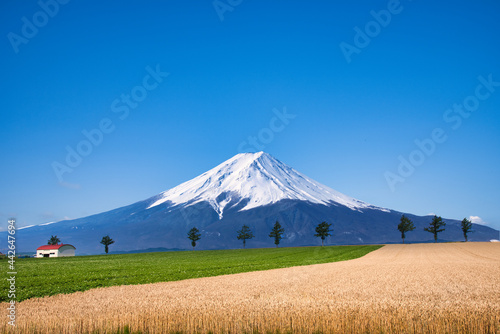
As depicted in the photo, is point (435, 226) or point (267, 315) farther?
point (435, 226)

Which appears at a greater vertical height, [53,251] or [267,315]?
[267,315]

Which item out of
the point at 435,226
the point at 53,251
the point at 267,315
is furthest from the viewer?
the point at 435,226

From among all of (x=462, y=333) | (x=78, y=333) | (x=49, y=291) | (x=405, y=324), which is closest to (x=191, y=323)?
(x=78, y=333)

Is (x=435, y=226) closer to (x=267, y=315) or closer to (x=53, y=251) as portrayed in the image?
(x=53, y=251)

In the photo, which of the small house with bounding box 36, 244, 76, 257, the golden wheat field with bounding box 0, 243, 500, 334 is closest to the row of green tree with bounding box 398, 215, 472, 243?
the small house with bounding box 36, 244, 76, 257

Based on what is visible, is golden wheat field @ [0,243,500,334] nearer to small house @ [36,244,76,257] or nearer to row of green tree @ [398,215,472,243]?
small house @ [36,244,76,257]

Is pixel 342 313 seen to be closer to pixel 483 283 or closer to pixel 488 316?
pixel 488 316

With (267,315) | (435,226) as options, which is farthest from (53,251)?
(435,226)

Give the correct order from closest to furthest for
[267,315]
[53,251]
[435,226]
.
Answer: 1. [267,315]
2. [53,251]
3. [435,226]

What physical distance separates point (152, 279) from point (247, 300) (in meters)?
15.8

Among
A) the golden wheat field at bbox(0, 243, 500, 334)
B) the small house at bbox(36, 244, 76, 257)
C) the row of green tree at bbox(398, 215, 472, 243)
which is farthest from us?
the row of green tree at bbox(398, 215, 472, 243)

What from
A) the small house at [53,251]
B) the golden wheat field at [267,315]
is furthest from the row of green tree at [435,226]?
the golden wheat field at [267,315]

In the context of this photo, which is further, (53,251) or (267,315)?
(53,251)

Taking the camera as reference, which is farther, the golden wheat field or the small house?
the small house
